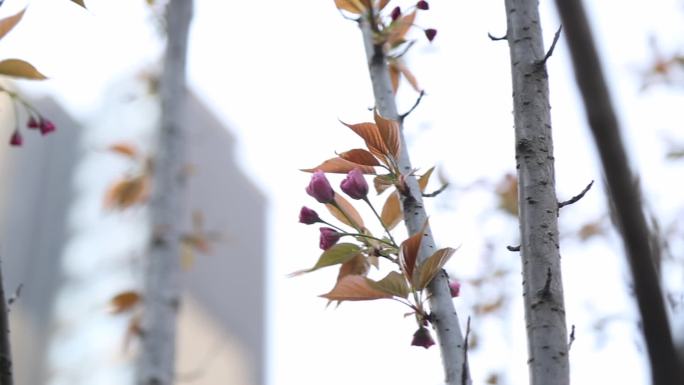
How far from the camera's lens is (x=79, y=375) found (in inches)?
707

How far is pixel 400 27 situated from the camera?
139cm

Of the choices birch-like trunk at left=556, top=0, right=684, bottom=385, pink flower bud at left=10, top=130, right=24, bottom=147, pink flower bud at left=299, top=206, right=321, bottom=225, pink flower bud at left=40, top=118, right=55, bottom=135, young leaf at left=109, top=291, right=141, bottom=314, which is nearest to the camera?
birch-like trunk at left=556, top=0, right=684, bottom=385

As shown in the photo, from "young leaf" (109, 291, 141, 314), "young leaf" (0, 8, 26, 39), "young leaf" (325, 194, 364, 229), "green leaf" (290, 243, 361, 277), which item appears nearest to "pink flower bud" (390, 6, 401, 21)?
"young leaf" (325, 194, 364, 229)

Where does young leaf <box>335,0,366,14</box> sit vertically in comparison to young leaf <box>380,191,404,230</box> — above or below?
above

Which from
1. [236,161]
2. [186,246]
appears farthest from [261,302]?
[186,246]

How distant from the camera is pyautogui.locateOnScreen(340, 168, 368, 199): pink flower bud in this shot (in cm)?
112

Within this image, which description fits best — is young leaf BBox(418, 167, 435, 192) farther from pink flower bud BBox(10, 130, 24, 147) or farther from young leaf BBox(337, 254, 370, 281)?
pink flower bud BBox(10, 130, 24, 147)

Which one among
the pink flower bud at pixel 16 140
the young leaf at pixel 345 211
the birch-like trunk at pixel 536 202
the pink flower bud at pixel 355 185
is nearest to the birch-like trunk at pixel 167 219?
the pink flower bud at pixel 16 140

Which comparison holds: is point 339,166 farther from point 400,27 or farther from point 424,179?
point 400,27

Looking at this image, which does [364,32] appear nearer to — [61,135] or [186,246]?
[186,246]

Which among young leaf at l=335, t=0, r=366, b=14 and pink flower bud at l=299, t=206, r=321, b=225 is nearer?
pink flower bud at l=299, t=206, r=321, b=225

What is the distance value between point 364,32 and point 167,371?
4.48 ft

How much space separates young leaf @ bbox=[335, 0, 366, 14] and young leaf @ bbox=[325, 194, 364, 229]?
303 millimetres

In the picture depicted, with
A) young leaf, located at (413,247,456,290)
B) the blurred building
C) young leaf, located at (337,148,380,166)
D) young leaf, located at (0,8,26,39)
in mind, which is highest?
the blurred building
